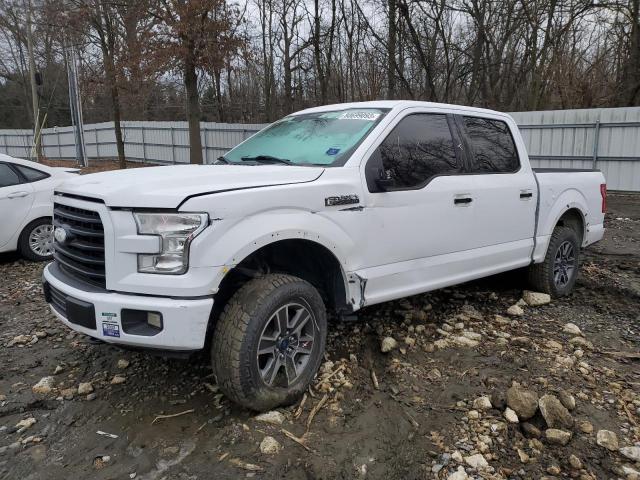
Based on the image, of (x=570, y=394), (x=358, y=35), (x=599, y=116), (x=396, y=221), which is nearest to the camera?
(x=570, y=394)

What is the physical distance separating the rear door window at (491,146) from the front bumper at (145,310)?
278 cm

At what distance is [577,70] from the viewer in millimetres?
18312

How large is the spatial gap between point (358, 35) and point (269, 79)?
199 inches

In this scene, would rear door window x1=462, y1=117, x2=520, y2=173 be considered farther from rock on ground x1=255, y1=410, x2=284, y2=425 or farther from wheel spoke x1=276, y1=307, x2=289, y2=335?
rock on ground x1=255, y1=410, x2=284, y2=425

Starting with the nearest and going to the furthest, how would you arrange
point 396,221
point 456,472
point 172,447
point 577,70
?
point 456,472, point 172,447, point 396,221, point 577,70

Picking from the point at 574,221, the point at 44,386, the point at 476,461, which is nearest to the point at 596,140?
the point at 574,221

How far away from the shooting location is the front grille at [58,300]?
3.08 meters

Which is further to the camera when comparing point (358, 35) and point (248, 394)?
point (358, 35)

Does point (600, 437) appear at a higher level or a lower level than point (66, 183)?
lower

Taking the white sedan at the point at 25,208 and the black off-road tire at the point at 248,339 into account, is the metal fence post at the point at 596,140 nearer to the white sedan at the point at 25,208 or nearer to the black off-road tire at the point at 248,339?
the white sedan at the point at 25,208

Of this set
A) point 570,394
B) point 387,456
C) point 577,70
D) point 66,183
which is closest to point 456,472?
point 387,456

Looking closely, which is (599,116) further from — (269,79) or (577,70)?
(269,79)

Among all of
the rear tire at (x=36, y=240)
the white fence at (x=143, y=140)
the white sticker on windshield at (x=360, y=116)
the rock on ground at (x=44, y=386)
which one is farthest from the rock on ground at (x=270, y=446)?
the white fence at (x=143, y=140)

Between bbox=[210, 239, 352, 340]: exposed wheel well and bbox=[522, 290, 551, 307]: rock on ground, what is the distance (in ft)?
7.99
